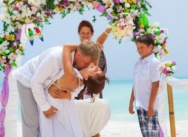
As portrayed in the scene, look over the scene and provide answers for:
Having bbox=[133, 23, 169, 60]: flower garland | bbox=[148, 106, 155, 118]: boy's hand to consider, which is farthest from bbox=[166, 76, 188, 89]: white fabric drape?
bbox=[148, 106, 155, 118]: boy's hand

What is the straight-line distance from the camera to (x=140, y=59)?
18.5ft

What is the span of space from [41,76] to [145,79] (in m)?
1.83

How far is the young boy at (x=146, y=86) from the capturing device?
5.51 meters

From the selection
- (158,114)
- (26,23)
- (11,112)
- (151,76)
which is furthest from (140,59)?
(11,112)

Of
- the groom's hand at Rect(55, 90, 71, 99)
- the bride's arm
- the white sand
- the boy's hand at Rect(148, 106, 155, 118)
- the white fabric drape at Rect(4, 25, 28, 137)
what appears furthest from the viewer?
the white sand

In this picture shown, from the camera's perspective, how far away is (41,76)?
4.08 metres

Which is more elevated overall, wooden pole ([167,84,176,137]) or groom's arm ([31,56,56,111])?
groom's arm ([31,56,56,111])

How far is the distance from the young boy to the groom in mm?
1485

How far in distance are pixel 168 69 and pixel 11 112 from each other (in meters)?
2.32

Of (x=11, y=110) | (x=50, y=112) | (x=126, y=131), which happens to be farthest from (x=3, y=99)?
(x=126, y=131)

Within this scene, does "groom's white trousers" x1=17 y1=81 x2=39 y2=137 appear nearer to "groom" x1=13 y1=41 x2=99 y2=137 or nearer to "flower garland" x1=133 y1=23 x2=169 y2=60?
"groom" x1=13 y1=41 x2=99 y2=137

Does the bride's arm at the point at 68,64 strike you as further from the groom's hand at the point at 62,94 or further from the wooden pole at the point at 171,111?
the wooden pole at the point at 171,111

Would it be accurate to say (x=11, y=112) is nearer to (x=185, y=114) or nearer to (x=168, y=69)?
(x=168, y=69)

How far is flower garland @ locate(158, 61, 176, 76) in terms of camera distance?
555 cm
